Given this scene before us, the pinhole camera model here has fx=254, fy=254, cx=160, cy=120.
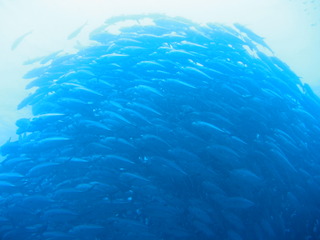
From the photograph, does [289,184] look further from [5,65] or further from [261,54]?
[5,65]

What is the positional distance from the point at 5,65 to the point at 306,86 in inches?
624

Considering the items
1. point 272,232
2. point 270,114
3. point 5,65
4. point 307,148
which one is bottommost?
point 272,232

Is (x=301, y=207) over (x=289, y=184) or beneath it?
beneath

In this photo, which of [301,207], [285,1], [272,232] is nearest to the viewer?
[272,232]

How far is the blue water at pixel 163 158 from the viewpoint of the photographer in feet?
14.7

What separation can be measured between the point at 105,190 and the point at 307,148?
4.41 m

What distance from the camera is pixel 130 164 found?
15.0 feet

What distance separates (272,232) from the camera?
4375mm

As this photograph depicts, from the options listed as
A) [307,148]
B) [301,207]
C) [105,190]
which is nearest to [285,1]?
[307,148]

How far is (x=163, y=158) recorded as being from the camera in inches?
176

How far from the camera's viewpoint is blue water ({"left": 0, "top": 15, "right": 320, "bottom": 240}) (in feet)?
14.7

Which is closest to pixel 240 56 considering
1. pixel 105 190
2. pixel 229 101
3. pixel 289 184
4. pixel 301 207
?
pixel 229 101

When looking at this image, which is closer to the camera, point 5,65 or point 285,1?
point 5,65

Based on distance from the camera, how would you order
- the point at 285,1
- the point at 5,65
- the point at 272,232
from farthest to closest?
1. the point at 285,1
2. the point at 5,65
3. the point at 272,232
